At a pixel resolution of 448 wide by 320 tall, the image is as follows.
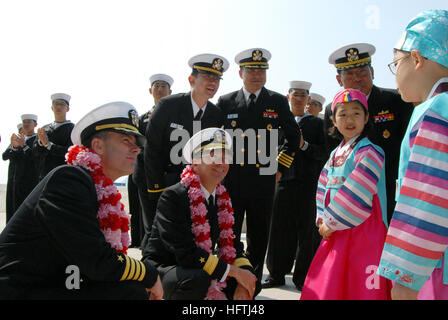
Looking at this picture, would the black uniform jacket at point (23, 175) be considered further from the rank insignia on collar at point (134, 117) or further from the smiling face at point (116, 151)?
the smiling face at point (116, 151)

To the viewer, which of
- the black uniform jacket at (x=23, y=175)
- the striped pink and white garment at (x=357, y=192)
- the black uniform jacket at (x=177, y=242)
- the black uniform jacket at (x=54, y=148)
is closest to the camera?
the black uniform jacket at (x=177, y=242)

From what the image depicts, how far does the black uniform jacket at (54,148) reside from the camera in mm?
7004

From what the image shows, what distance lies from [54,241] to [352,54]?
11.0 ft

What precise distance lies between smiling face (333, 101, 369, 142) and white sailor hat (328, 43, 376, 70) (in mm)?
838

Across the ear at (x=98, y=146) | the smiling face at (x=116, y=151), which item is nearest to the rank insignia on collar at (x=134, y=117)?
the smiling face at (x=116, y=151)

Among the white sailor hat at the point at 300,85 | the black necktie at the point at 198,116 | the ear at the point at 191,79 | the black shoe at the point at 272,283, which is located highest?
the white sailor hat at the point at 300,85

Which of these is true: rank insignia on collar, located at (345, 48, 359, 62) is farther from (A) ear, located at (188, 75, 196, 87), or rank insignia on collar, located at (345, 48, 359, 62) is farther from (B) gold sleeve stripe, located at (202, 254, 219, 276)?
(B) gold sleeve stripe, located at (202, 254, 219, 276)

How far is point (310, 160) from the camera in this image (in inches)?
209

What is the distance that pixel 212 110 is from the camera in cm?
456

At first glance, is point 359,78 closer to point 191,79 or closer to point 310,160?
point 310,160

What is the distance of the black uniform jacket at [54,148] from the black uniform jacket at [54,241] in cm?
530

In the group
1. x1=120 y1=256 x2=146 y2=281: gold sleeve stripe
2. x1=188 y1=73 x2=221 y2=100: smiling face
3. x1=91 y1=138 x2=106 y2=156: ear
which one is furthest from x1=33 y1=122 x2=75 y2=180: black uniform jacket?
x1=120 y1=256 x2=146 y2=281: gold sleeve stripe

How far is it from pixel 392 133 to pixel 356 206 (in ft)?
3.05

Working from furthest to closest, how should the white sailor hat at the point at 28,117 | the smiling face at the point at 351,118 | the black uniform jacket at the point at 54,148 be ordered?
1. the white sailor hat at the point at 28,117
2. the black uniform jacket at the point at 54,148
3. the smiling face at the point at 351,118
